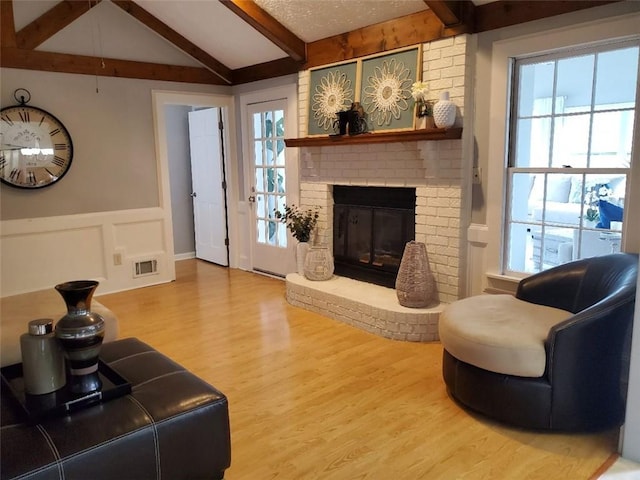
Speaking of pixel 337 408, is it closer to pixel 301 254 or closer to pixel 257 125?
pixel 301 254

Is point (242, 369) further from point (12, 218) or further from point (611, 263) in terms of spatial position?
point (12, 218)

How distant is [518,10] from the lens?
10.6 ft

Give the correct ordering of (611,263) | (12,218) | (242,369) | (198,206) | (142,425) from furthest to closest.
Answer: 1. (198,206)
2. (12,218)
3. (242,369)
4. (611,263)
5. (142,425)

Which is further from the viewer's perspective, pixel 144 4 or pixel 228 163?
pixel 228 163

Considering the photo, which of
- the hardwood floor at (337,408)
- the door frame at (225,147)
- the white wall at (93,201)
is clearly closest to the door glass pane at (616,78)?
the hardwood floor at (337,408)

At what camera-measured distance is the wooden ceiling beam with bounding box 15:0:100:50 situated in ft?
14.4

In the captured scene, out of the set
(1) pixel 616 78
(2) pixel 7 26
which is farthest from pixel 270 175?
(1) pixel 616 78

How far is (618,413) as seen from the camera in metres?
2.39

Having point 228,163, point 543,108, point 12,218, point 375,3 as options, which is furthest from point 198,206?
point 543,108

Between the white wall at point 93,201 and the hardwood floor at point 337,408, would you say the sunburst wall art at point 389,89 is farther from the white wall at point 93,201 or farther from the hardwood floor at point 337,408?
the white wall at point 93,201

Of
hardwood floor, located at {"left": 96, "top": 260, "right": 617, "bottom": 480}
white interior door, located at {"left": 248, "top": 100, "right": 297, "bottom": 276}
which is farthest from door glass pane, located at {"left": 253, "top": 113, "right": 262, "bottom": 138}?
hardwood floor, located at {"left": 96, "top": 260, "right": 617, "bottom": 480}

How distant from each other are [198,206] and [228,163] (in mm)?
958

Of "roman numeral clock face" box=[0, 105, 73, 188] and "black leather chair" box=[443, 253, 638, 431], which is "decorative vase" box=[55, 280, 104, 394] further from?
"roman numeral clock face" box=[0, 105, 73, 188]

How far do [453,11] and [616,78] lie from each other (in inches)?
43.2
